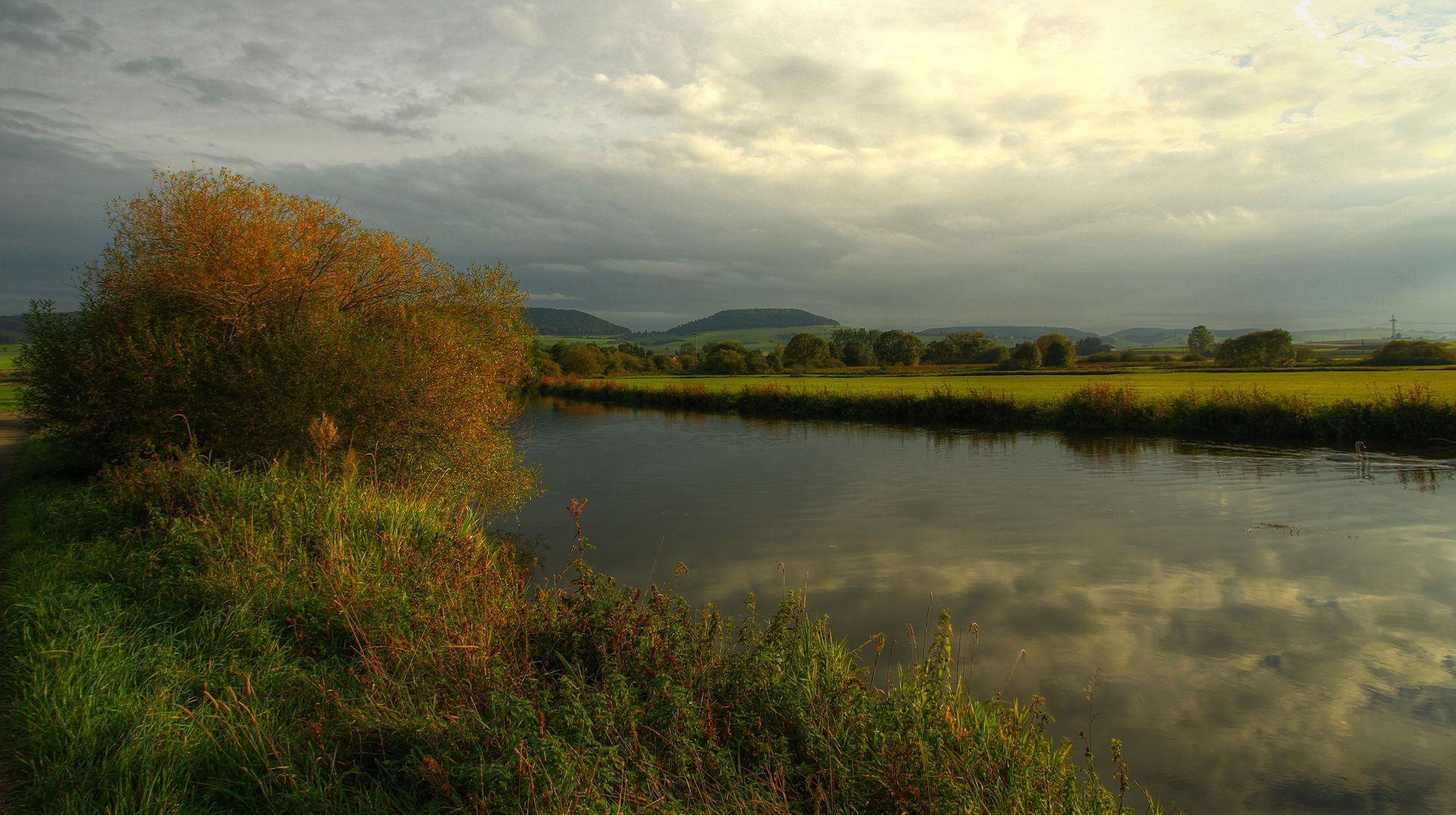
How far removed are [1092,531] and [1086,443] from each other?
14.2 meters

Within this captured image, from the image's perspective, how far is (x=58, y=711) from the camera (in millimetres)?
4363

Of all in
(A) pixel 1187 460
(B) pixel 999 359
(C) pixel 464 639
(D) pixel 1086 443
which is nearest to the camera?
(C) pixel 464 639

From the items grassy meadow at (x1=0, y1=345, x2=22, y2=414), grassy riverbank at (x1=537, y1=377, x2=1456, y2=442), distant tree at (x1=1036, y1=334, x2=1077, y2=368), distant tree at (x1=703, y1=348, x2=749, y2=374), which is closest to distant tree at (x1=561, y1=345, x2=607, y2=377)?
distant tree at (x1=703, y1=348, x2=749, y2=374)

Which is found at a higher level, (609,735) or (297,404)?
(297,404)

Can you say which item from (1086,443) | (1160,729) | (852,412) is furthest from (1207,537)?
(852,412)

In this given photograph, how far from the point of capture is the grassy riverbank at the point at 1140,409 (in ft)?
84.7

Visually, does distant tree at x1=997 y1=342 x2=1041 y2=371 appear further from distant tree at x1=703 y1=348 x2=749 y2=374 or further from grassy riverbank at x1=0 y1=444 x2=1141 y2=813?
grassy riverbank at x1=0 y1=444 x2=1141 y2=813

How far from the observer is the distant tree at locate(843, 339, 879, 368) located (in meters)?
110

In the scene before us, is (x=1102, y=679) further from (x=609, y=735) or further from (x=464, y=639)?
(x=464, y=639)

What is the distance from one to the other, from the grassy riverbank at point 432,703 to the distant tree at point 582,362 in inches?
3157

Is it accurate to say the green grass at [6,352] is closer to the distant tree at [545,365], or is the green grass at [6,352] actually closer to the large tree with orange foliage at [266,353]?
the distant tree at [545,365]

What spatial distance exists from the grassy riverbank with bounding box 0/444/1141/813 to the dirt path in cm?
10

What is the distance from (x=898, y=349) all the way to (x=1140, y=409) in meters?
79.3

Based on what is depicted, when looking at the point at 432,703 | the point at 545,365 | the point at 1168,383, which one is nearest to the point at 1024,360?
the point at 1168,383
